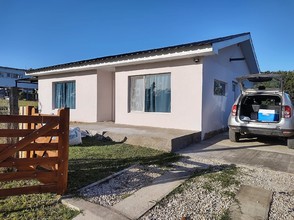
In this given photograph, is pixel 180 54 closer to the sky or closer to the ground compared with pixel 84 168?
closer to the sky

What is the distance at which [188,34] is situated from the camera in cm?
1373

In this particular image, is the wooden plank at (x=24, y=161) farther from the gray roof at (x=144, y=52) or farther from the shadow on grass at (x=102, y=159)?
the gray roof at (x=144, y=52)

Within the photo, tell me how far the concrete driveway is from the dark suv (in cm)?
47

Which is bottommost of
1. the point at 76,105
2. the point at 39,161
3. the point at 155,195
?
the point at 155,195

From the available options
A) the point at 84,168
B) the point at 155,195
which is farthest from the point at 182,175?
the point at 84,168

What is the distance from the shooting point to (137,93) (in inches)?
363

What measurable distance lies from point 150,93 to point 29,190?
6.24 m

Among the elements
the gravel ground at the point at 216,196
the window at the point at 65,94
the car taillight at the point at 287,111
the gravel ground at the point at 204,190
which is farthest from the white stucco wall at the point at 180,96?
the window at the point at 65,94

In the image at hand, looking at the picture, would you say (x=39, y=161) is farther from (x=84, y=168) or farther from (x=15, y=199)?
(x=84, y=168)

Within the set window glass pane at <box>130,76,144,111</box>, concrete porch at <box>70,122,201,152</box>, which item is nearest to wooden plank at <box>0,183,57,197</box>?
concrete porch at <box>70,122,201,152</box>

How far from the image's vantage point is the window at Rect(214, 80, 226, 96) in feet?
29.3

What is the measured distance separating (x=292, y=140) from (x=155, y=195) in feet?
17.4

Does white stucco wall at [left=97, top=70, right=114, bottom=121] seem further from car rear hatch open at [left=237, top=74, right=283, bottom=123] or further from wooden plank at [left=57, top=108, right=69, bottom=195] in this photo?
wooden plank at [left=57, top=108, right=69, bottom=195]

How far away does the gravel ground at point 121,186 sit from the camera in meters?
3.19
